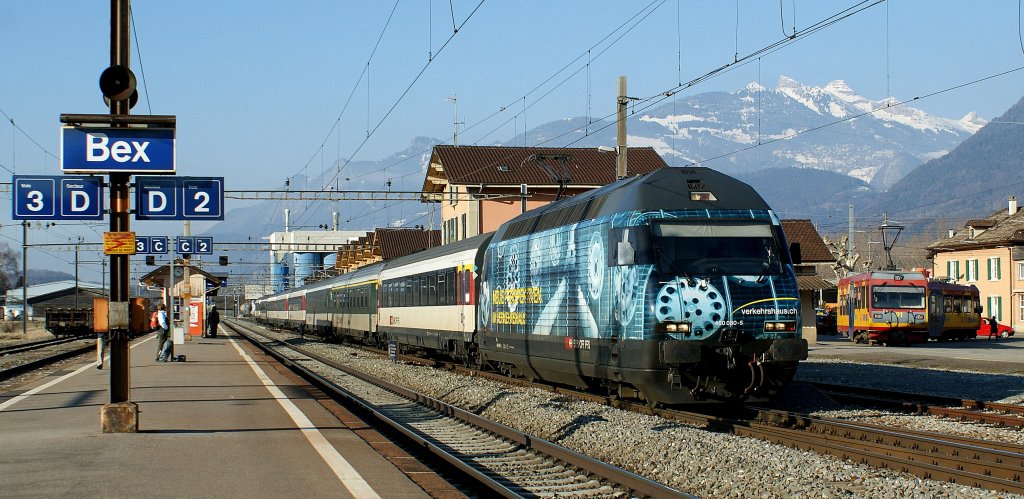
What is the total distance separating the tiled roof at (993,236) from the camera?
223 feet

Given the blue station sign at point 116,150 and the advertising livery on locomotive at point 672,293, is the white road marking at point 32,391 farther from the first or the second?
the advertising livery on locomotive at point 672,293

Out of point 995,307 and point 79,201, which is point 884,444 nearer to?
point 79,201

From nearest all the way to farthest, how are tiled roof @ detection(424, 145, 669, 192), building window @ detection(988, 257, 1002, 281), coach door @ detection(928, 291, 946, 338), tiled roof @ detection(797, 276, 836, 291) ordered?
tiled roof @ detection(797, 276, 836, 291) → coach door @ detection(928, 291, 946, 338) → tiled roof @ detection(424, 145, 669, 192) → building window @ detection(988, 257, 1002, 281)

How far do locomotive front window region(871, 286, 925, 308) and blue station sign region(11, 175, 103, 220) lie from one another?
37847 mm

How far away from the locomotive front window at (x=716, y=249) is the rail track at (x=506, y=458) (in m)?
3.30

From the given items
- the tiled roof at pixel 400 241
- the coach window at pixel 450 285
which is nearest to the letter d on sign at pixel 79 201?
the coach window at pixel 450 285

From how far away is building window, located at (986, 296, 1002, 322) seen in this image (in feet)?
228

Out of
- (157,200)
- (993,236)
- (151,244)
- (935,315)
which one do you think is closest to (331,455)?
(157,200)

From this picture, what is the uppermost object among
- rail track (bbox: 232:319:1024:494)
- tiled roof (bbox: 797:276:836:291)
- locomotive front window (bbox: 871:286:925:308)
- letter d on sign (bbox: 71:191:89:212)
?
letter d on sign (bbox: 71:191:89:212)

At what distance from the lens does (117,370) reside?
13.2m

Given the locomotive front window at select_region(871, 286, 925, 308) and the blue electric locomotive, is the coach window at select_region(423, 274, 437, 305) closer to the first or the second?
the blue electric locomotive

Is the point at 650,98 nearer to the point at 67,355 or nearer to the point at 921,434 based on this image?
the point at 921,434

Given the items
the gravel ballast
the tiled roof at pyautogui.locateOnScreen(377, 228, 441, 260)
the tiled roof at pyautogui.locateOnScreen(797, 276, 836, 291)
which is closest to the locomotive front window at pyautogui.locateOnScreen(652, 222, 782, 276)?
the gravel ballast

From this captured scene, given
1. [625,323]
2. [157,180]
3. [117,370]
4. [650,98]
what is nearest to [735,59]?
[650,98]
